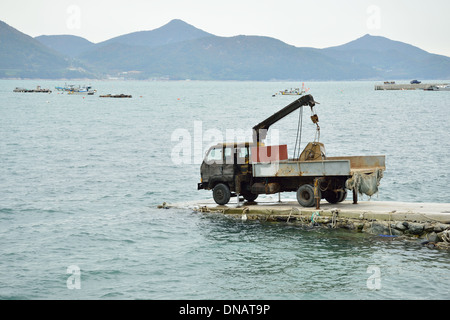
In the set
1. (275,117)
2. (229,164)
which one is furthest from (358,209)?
(229,164)

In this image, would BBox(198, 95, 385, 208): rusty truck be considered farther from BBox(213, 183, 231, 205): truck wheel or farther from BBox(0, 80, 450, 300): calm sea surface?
BBox(0, 80, 450, 300): calm sea surface

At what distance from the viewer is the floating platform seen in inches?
839

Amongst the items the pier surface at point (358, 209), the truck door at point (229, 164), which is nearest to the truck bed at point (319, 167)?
the truck door at point (229, 164)

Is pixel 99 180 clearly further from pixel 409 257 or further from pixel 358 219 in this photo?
pixel 409 257

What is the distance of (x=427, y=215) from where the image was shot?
21.6 m

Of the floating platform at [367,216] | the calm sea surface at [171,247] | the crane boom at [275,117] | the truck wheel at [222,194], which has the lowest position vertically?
the calm sea surface at [171,247]

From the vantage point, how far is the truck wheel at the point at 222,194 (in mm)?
26828

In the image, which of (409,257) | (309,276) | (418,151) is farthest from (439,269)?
(418,151)

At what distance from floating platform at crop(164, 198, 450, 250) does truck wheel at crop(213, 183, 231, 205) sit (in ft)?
1.02

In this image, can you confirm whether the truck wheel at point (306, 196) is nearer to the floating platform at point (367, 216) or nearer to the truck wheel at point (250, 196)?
the floating platform at point (367, 216)

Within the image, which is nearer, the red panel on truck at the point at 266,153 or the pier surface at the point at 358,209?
the pier surface at the point at 358,209

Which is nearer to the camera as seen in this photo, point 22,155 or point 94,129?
point 22,155

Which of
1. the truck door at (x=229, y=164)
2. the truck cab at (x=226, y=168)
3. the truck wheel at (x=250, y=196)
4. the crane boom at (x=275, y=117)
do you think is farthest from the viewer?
the truck wheel at (x=250, y=196)
